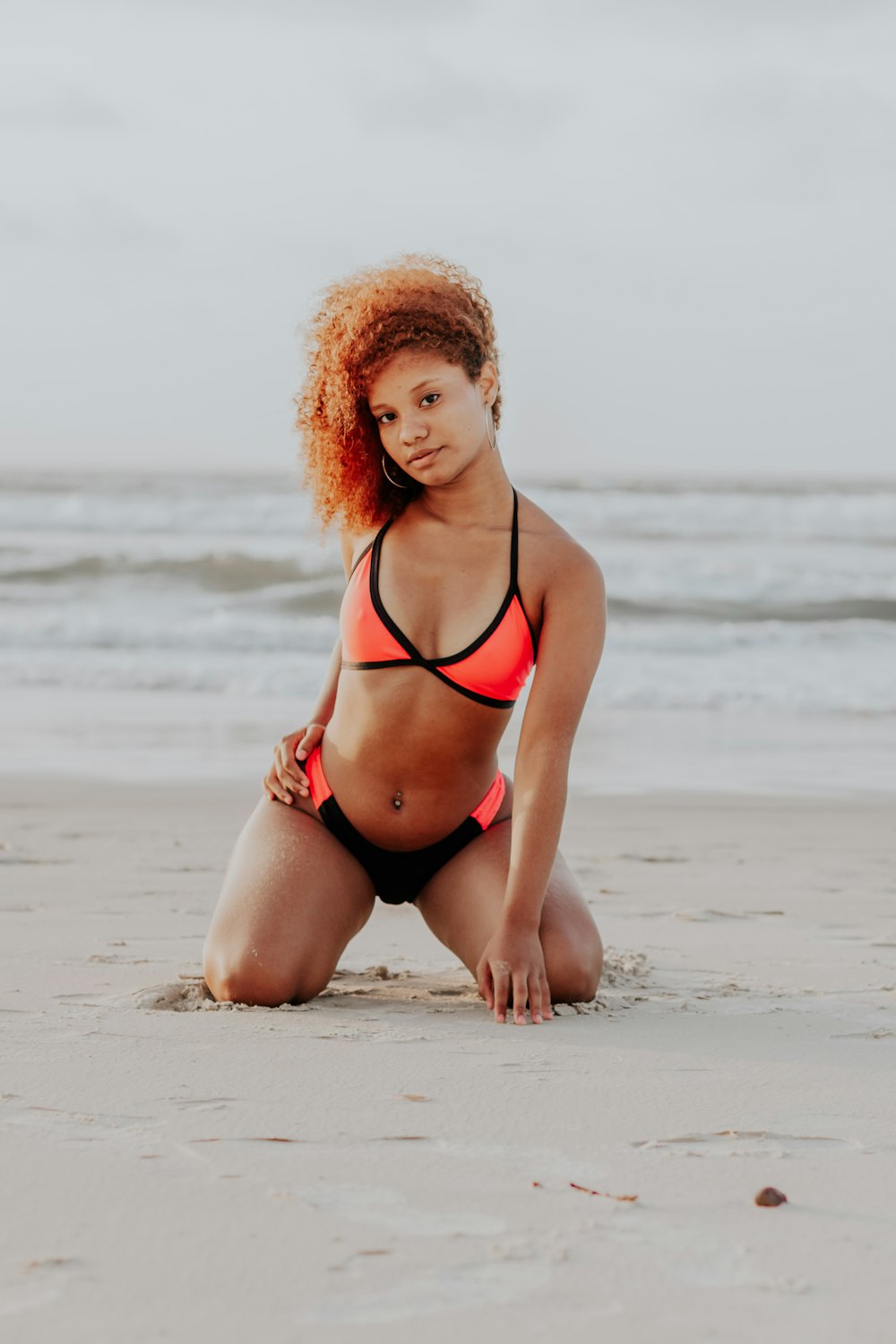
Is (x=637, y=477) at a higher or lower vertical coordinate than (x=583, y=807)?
higher

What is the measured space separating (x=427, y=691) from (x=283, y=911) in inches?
25.2

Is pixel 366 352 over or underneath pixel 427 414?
over

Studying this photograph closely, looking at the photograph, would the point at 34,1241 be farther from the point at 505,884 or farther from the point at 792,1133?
the point at 505,884

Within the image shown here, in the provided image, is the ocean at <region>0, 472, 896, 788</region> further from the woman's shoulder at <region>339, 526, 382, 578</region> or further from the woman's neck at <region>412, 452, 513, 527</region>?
the woman's neck at <region>412, 452, 513, 527</region>

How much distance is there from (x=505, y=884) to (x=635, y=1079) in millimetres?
779

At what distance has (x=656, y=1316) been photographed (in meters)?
1.92

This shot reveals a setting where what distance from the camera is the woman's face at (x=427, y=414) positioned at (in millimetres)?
3498

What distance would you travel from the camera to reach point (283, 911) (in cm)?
362

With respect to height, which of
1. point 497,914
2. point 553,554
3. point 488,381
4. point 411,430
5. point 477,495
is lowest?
point 497,914

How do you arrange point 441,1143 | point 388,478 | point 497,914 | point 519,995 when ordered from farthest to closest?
point 388,478 < point 497,914 < point 519,995 < point 441,1143

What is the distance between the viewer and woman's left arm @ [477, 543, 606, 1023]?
344 cm

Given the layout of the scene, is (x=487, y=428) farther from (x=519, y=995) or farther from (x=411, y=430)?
(x=519, y=995)

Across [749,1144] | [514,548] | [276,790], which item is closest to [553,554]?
[514,548]

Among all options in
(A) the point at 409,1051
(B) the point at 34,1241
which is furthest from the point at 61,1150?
(A) the point at 409,1051
